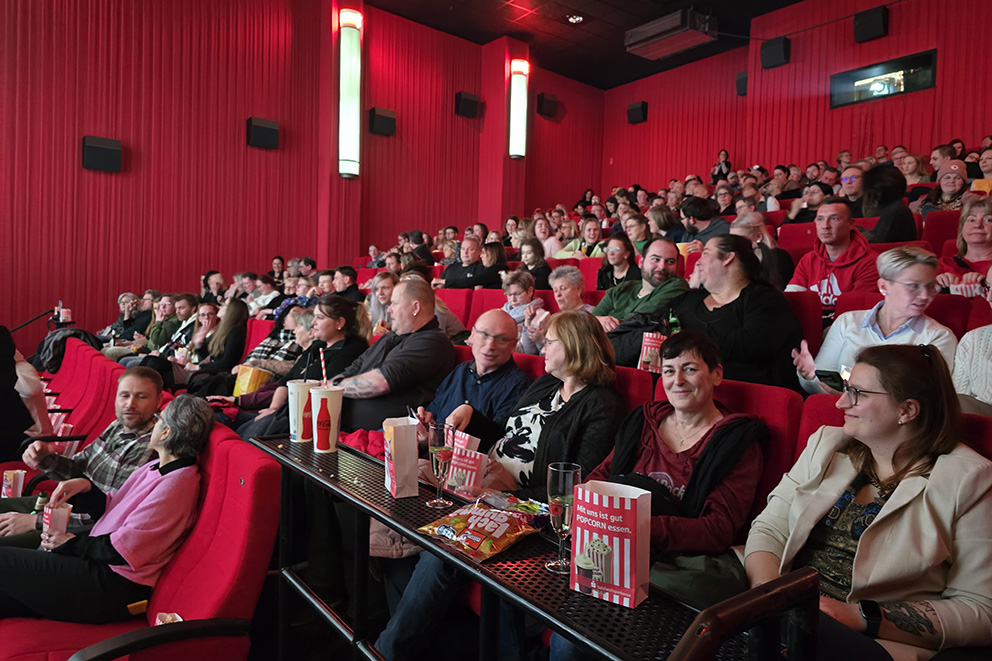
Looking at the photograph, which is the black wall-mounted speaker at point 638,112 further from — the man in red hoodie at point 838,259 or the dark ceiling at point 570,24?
the man in red hoodie at point 838,259

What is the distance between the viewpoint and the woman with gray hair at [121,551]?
1638mm

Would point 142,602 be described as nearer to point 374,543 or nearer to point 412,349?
point 374,543

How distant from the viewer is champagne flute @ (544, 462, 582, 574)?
3.58 feet

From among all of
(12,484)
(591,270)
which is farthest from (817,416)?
(591,270)

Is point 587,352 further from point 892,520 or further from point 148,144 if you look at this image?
point 148,144

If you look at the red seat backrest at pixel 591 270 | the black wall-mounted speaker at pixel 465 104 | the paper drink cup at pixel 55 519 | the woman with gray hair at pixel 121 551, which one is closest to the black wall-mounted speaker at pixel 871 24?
the black wall-mounted speaker at pixel 465 104

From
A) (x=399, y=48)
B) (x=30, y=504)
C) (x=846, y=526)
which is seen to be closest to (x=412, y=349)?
(x=30, y=504)

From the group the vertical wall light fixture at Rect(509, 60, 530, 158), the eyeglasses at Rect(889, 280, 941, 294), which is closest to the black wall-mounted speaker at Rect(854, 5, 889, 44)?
the vertical wall light fixture at Rect(509, 60, 530, 158)

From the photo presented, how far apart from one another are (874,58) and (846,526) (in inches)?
346

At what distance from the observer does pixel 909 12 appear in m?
7.70

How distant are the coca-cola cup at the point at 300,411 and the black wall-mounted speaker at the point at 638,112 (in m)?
11.0

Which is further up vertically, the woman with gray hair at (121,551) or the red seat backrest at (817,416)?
the red seat backrest at (817,416)

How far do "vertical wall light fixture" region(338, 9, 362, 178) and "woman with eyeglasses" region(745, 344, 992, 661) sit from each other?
8.08 metres

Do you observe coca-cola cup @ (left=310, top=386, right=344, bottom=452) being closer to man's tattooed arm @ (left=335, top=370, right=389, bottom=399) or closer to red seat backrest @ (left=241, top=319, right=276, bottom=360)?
man's tattooed arm @ (left=335, top=370, right=389, bottom=399)
